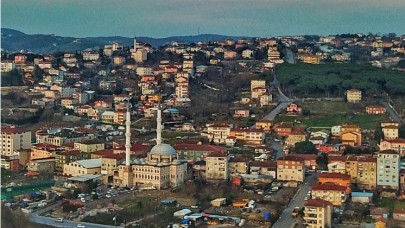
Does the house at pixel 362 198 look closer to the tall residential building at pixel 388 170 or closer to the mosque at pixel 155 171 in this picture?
the tall residential building at pixel 388 170

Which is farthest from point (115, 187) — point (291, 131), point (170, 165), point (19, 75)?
point (19, 75)

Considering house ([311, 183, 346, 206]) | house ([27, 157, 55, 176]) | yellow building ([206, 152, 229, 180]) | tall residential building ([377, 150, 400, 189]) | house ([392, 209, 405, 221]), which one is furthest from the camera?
house ([27, 157, 55, 176])

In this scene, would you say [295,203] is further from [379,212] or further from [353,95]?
[353,95]

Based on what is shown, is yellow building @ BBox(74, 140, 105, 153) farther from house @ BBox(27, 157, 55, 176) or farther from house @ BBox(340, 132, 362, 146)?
house @ BBox(340, 132, 362, 146)

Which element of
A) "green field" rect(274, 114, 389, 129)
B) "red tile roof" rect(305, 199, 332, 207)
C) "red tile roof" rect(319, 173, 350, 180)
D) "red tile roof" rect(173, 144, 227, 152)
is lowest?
"red tile roof" rect(305, 199, 332, 207)

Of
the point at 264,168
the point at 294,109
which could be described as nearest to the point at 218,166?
the point at 264,168

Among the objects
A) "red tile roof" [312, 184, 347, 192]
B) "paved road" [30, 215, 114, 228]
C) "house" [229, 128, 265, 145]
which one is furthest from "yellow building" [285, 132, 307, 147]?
"paved road" [30, 215, 114, 228]
